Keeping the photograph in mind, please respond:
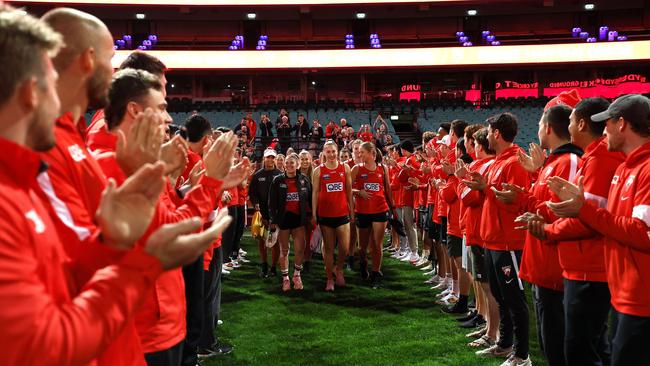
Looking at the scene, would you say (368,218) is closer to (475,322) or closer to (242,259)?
(475,322)

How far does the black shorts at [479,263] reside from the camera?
526cm

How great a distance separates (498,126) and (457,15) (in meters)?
29.8

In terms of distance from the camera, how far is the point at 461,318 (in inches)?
247

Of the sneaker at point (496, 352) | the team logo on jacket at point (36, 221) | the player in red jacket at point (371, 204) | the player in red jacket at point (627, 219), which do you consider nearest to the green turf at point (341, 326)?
the sneaker at point (496, 352)

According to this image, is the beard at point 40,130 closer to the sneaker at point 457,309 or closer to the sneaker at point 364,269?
the sneaker at point 457,309

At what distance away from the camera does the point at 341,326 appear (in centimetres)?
608

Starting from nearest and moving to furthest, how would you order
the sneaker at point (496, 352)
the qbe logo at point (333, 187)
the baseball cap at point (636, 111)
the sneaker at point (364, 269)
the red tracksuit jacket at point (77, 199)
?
the red tracksuit jacket at point (77, 199) < the baseball cap at point (636, 111) < the sneaker at point (496, 352) < the qbe logo at point (333, 187) < the sneaker at point (364, 269)

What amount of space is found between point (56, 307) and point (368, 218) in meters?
7.41

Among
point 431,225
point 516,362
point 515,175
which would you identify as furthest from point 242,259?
point 515,175

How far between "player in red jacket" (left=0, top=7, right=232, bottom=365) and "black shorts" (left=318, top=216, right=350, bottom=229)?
6.64 metres

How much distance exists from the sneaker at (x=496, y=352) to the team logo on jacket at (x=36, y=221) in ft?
15.3

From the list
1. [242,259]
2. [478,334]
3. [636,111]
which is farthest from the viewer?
[242,259]

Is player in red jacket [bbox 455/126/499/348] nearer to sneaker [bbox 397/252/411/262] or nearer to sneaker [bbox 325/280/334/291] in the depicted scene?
sneaker [bbox 325/280/334/291]

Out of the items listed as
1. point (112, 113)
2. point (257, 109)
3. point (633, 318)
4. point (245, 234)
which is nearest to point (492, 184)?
point (633, 318)
